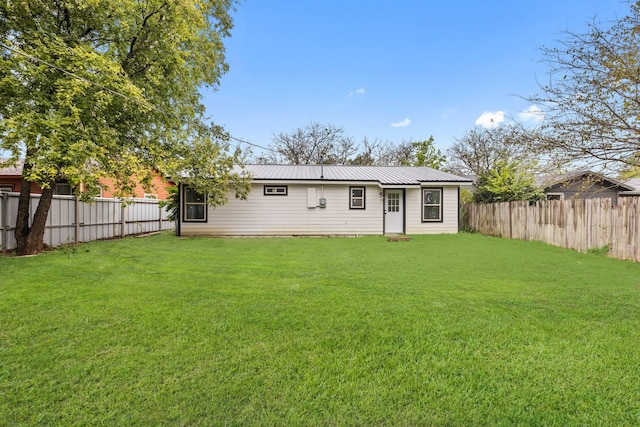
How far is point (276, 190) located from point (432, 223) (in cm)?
665

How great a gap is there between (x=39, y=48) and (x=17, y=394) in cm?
711

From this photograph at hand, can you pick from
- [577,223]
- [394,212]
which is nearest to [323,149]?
[394,212]

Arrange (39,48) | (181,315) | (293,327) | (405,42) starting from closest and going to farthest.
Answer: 1. (293,327)
2. (181,315)
3. (39,48)
4. (405,42)

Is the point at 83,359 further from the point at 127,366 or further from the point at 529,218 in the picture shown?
the point at 529,218

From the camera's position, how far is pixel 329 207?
12.6 meters

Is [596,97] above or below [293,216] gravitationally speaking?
above

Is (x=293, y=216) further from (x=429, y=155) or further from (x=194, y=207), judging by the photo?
(x=429, y=155)

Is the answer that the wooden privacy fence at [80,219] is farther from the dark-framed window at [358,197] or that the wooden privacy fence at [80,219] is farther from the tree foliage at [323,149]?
the tree foliage at [323,149]

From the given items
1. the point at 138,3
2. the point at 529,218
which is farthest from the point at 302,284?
the point at 529,218

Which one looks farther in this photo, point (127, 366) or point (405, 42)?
point (405, 42)

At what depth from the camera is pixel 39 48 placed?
20.1ft

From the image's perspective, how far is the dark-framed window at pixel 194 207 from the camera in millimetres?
11969

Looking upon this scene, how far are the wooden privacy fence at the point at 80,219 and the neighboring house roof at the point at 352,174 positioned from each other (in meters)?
5.04

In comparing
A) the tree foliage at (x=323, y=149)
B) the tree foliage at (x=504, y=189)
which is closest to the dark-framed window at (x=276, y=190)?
the tree foliage at (x=504, y=189)
